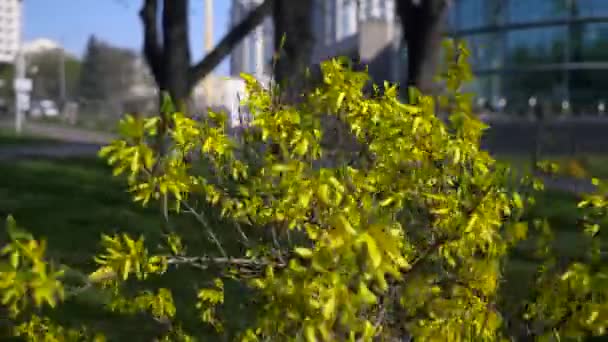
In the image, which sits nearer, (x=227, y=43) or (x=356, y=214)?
(x=356, y=214)

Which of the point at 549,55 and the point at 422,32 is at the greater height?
the point at 549,55

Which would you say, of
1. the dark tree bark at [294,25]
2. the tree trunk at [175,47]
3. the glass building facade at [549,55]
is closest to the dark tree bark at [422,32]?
the dark tree bark at [294,25]

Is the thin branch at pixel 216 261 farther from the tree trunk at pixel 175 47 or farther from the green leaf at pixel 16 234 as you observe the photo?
the tree trunk at pixel 175 47

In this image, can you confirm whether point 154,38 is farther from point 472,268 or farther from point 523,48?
point 523,48

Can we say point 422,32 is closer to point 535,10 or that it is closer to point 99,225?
point 99,225

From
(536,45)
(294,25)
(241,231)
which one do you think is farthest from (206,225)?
(536,45)

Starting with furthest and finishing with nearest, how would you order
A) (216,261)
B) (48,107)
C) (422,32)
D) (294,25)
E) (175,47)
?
(48,107) → (175,47) → (422,32) → (294,25) → (216,261)

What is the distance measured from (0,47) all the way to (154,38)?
91.2 m

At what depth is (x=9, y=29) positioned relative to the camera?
10288cm

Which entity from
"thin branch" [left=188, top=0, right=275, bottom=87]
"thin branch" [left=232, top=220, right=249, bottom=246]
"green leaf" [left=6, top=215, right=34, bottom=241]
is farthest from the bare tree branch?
"green leaf" [left=6, top=215, right=34, bottom=241]

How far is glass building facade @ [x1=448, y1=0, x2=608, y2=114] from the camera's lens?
1640 inches

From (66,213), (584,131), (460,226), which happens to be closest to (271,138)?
(460,226)

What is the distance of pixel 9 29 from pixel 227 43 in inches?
3878

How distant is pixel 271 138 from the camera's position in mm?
2428
